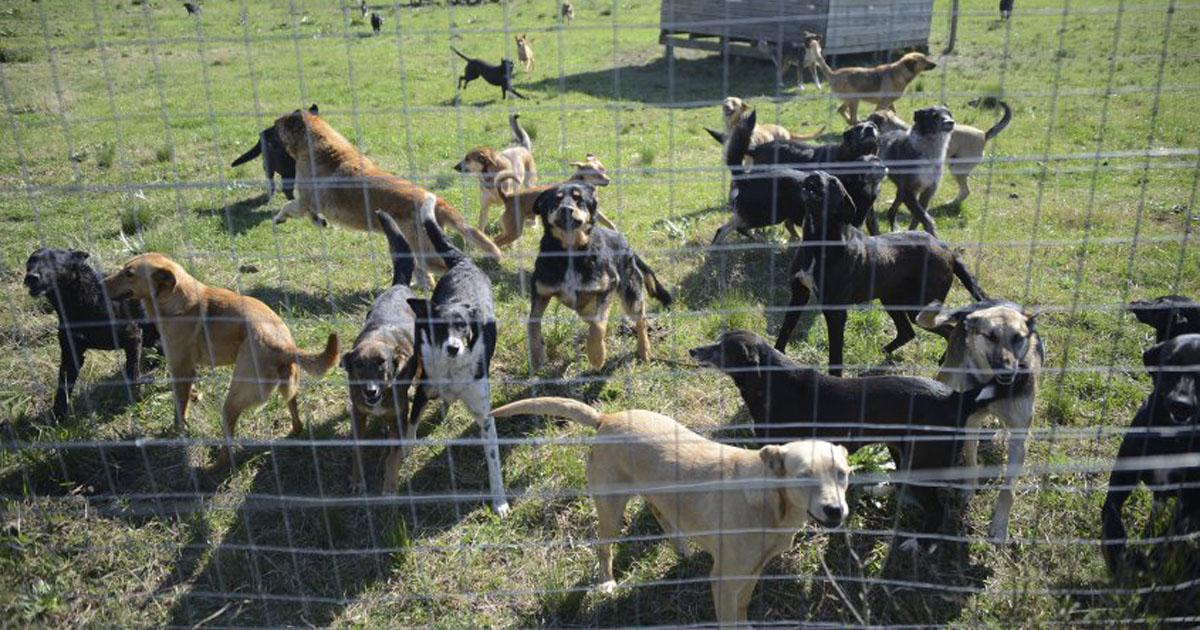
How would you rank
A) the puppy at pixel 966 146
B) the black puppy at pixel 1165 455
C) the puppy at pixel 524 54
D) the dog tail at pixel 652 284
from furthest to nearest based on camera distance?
the puppy at pixel 524 54
the puppy at pixel 966 146
the dog tail at pixel 652 284
the black puppy at pixel 1165 455

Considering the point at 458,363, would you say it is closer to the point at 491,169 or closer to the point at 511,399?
the point at 511,399

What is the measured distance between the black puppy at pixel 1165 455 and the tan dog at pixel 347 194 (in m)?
5.07

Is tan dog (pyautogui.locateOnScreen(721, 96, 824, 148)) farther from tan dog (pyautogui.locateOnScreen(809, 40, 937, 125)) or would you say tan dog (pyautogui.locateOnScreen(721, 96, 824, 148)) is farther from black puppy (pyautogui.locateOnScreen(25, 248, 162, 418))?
black puppy (pyautogui.locateOnScreen(25, 248, 162, 418))

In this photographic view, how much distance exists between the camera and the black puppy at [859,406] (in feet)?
14.5

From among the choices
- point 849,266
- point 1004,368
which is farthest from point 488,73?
point 1004,368

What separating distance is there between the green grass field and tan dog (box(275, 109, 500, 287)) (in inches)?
15.6

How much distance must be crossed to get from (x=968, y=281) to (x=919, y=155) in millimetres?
3565

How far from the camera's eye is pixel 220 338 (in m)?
5.68

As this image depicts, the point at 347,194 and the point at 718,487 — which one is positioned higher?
the point at 347,194

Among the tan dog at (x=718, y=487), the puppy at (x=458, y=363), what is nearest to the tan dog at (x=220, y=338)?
the puppy at (x=458, y=363)

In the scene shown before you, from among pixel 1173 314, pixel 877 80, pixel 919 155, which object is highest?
pixel 877 80

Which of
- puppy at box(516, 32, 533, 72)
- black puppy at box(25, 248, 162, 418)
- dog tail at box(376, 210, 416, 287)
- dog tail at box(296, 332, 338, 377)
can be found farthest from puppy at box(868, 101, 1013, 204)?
puppy at box(516, 32, 533, 72)

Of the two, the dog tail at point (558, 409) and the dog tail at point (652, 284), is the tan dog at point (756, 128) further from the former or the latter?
the dog tail at point (558, 409)

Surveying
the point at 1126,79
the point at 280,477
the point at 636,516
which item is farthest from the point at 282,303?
the point at 1126,79
